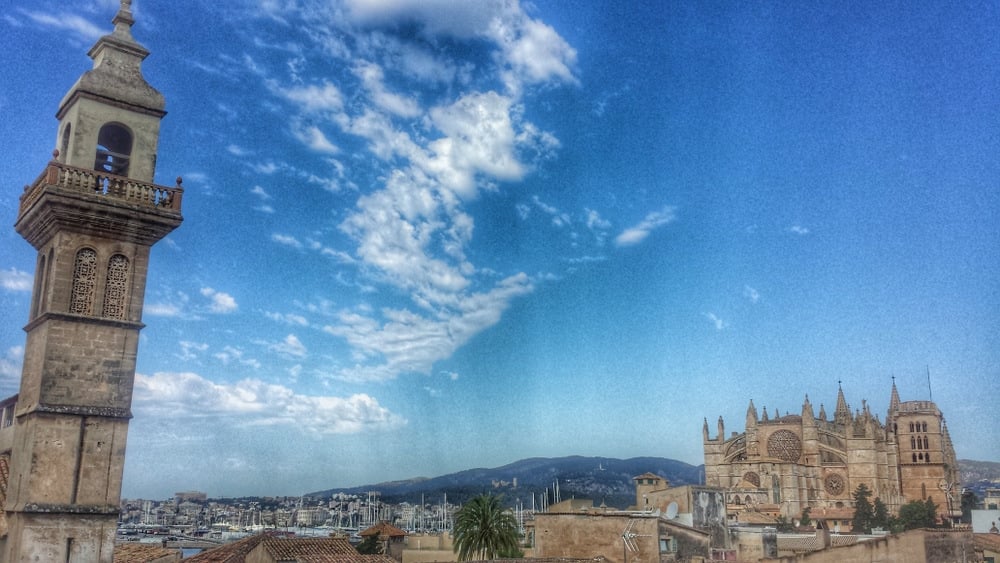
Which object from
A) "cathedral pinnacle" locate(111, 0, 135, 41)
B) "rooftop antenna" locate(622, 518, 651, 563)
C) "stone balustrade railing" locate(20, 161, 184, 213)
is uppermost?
"cathedral pinnacle" locate(111, 0, 135, 41)

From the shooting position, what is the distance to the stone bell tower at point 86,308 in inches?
632

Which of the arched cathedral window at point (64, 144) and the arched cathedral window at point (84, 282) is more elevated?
the arched cathedral window at point (64, 144)

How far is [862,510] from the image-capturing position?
8794cm

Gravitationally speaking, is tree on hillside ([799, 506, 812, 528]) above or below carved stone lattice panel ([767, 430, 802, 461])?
below

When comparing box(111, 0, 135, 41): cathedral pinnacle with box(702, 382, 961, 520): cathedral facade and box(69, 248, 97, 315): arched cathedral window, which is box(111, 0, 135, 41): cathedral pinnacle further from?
box(702, 382, 961, 520): cathedral facade

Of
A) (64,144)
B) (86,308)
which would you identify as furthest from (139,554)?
(64,144)

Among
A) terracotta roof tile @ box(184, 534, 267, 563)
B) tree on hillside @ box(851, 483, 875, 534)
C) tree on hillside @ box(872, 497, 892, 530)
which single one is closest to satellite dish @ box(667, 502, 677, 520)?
terracotta roof tile @ box(184, 534, 267, 563)

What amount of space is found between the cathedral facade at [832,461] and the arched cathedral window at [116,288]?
79.2 meters

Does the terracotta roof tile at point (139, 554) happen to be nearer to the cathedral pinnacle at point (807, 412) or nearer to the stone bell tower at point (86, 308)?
the stone bell tower at point (86, 308)

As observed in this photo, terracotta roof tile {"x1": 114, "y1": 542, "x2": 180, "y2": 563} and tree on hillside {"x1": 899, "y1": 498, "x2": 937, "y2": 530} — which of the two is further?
tree on hillside {"x1": 899, "y1": 498, "x2": 937, "y2": 530}

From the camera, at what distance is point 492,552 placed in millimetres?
36344

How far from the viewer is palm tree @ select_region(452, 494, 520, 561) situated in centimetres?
3662

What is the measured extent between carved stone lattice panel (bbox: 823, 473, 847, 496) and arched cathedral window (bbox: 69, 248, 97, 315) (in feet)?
310

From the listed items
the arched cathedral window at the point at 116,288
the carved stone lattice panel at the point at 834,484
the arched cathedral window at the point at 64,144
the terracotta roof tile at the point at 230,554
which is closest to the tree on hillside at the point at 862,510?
the carved stone lattice panel at the point at 834,484
